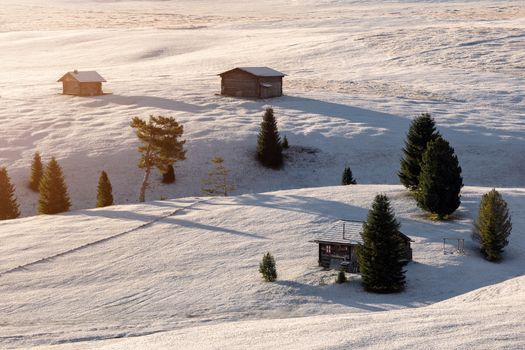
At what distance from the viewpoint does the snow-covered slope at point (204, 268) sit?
40281 mm

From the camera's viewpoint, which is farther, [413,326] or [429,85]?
[429,85]

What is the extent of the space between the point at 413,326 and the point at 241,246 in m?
17.9

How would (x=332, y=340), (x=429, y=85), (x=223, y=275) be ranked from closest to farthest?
(x=332, y=340), (x=223, y=275), (x=429, y=85)

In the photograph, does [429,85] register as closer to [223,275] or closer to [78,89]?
[78,89]

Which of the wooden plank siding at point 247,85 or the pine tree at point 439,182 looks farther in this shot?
the wooden plank siding at point 247,85

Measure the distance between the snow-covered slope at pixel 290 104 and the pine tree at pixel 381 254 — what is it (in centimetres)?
2937

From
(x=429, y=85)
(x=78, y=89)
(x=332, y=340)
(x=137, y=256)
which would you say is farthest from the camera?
(x=429, y=85)

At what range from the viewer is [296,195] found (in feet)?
199

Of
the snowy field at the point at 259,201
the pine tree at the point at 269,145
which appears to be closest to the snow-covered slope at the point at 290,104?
the snowy field at the point at 259,201

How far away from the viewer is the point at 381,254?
44.0m

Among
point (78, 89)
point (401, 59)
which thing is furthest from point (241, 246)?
point (401, 59)

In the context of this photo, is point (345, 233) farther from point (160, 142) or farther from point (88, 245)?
point (160, 142)

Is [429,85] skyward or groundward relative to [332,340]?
Answer: skyward

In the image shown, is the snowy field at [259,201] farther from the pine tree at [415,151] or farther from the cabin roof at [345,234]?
the cabin roof at [345,234]
